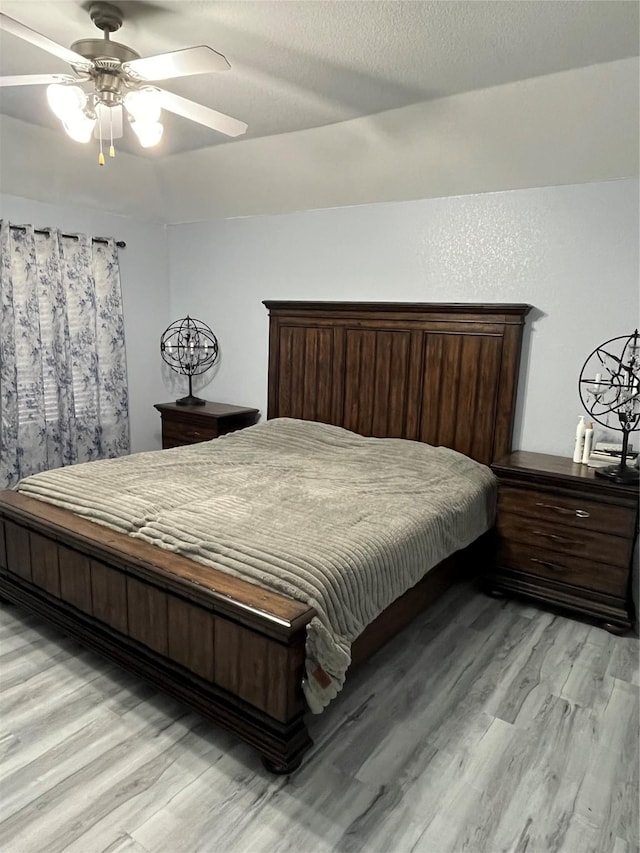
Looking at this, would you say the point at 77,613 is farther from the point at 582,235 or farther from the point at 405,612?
the point at 582,235

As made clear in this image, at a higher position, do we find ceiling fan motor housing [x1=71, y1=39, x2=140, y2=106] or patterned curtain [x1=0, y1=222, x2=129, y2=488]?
ceiling fan motor housing [x1=71, y1=39, x2=140, y2=106]

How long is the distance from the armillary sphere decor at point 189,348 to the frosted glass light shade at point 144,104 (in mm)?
2567

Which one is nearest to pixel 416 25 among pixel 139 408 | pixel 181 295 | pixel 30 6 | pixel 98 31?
pixel 98 31

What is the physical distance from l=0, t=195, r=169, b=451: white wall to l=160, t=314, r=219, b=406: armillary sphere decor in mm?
97

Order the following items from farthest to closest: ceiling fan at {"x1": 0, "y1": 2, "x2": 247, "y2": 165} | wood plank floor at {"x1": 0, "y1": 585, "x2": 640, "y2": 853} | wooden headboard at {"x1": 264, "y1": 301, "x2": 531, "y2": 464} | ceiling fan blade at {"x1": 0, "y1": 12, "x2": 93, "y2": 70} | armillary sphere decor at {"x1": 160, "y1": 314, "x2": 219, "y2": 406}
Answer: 1. armillary sphere decor at {"x1": 160, "y1": 314, "x2": 219, "y2": 406}
2. wooden headboard at {"x1": 264, "y1": 301, "x2": 531, "y2": 464}
3. ceiling fan at {"x1": 0, "y1": 2, "x2": 247, "y2": 165}
4. ceiling fan blade at {"x1": 0, "y1": 12, "x2": 93, "y2": 70}
5. wood plank floor at {"x1": 0, "y1": 585, "x2": 640, "y2": 853}

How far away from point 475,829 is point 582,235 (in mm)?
2760

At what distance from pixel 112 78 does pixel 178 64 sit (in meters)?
0.32

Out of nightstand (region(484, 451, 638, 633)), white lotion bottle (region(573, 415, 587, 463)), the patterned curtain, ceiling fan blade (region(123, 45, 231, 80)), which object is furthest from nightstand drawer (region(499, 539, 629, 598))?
the patterned curtain

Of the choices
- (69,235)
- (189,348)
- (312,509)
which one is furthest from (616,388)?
(69,235)

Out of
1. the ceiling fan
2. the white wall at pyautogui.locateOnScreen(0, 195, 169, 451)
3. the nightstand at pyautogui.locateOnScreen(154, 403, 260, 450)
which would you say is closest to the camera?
the ceiling fan

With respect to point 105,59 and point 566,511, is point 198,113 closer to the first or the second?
point 105,59

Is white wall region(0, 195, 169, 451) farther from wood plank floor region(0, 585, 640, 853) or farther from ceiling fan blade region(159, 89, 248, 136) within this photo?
wood plank floor region(0, 585, 640, 853)

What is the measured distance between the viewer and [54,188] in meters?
3.93

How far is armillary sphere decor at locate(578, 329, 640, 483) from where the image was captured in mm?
2732
